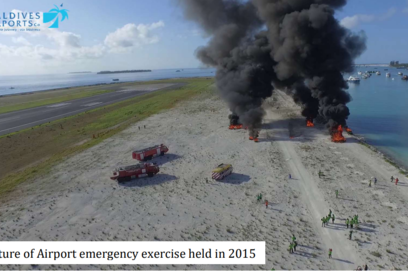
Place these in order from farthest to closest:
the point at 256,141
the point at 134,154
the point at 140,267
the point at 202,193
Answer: the point at 256,141
the point at 134,154
the point at 202,193
the point at 140,267

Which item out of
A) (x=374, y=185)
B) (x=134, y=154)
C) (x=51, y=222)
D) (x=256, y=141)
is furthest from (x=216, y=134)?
(x=51, y=222)

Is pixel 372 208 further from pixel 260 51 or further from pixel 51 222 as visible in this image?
pixel 260 51

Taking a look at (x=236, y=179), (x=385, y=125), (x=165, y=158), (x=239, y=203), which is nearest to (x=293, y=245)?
(x=239, y=203)

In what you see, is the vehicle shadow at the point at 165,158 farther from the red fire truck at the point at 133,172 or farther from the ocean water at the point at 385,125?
the ocean water at the point at 385,125

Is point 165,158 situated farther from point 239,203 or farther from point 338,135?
point 338,135

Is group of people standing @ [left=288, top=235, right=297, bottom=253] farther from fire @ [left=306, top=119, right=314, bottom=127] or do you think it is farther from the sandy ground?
fire @ [left=306, top=119, right=314, bottom=127]
